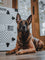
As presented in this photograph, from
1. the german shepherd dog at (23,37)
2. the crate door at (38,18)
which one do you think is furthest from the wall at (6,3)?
the german shepherd dog at (23,37)

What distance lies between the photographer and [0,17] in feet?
4.77

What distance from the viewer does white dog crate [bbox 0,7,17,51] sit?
143cm

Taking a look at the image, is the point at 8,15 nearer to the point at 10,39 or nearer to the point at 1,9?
the point at 1,9

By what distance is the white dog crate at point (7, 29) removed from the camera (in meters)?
1.43

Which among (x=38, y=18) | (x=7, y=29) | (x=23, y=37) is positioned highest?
(x=38, y=18)

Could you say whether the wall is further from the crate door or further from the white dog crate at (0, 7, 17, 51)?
the white dog crate at (0, 7, 17, 51)

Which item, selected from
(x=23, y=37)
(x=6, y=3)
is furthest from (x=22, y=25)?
(x=6, y=3)

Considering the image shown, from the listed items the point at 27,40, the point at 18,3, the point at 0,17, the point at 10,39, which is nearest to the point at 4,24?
the point at 0,17

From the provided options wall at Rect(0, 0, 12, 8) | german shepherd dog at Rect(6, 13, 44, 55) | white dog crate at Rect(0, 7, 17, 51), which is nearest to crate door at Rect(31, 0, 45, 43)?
wall at Rect(0, 0, 12, 8)

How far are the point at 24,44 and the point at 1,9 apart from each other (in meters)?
0.58

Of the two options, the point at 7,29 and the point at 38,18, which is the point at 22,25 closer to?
the point at 7,29

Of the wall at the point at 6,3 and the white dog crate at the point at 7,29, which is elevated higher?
the wall at the point at 6,3

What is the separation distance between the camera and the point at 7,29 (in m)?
1.50

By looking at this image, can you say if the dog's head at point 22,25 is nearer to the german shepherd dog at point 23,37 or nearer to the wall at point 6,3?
the german shepherd dog at point 23,37
